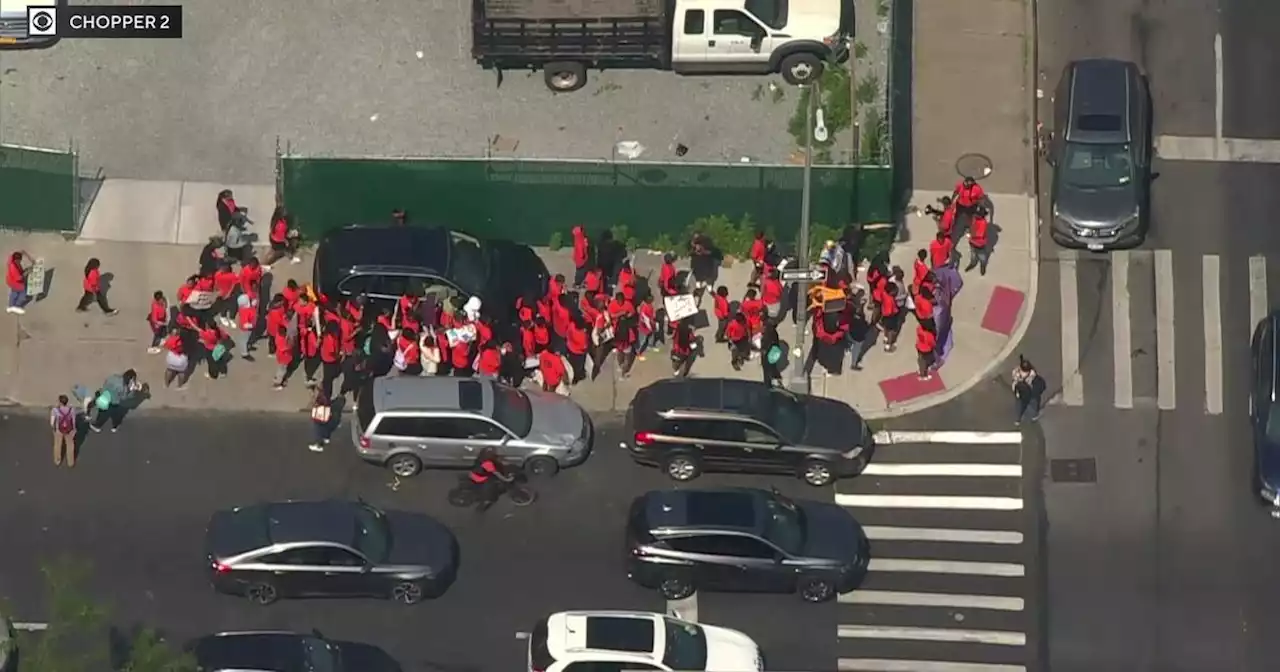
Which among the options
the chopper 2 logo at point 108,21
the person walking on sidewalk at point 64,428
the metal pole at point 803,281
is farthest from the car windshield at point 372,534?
the chopper 2 logo at point 108,21

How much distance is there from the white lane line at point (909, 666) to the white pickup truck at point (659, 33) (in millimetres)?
11633

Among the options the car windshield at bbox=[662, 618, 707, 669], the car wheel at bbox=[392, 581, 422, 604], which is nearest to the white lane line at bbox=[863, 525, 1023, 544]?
the car windshield at bbox=[662, 618, 707, 669]

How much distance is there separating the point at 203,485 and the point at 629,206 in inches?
353

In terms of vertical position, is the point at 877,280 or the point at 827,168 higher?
the point at 827,168

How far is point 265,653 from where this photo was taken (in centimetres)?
2542

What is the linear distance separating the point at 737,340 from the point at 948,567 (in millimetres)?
5320

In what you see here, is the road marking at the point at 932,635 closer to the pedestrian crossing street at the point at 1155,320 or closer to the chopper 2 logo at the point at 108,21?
the pedestrian crossing street at the point at 1155,320

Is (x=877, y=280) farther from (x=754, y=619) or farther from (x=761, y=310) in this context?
(x=754, y=619)

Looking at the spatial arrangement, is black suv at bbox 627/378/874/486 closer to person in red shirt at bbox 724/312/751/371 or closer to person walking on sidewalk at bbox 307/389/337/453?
person in red shirt at bbox 724/312/751/371

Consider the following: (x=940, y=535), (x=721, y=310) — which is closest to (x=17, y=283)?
(x=721, y=310)

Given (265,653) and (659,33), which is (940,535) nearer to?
(659,33)

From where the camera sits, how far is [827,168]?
29.9m

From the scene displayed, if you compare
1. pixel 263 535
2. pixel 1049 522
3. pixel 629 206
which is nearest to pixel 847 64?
pixel 629 206

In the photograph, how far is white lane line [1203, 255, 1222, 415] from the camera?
29453 millimetres
